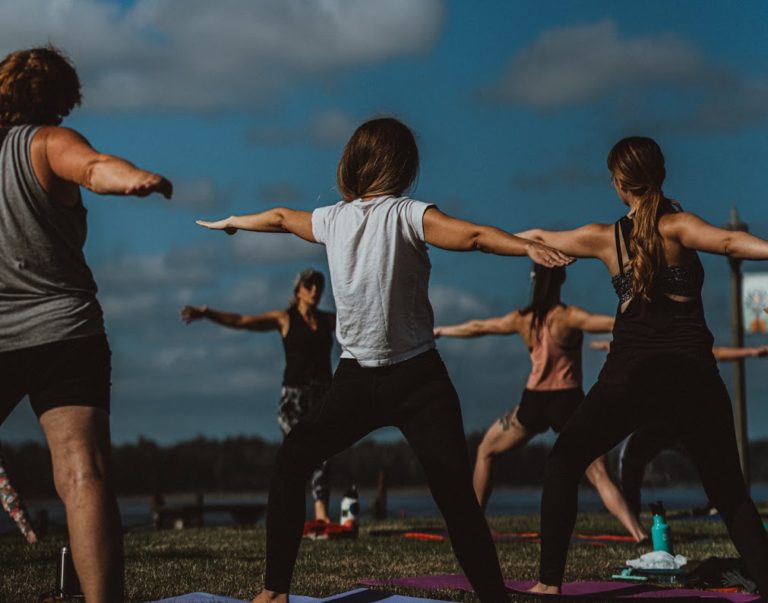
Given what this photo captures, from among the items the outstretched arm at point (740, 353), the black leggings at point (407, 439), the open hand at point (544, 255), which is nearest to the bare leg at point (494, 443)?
the outstretched arm at point (740, 353)

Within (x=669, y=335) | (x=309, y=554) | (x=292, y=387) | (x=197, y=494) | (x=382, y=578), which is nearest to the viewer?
(x=669, y=335)

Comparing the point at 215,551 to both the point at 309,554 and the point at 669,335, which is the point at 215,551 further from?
the point at 669,335

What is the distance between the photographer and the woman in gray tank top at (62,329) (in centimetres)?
388

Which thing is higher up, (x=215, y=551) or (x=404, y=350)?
(x=404, y=350)

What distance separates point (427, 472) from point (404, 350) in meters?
0.50

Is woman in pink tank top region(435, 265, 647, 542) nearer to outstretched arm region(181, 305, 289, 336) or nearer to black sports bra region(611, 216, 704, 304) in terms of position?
outstretched arm region(181, 305, 289, 336)

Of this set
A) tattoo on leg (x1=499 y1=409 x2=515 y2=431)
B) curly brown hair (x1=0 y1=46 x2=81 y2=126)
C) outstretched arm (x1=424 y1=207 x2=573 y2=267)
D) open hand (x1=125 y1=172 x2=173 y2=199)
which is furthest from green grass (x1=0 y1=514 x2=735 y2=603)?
open hand (x1=125 y1=172 x2=173 y2=199)

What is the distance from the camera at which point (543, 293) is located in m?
9.40

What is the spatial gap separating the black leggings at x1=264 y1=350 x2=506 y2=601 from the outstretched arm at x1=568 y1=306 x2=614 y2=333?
423 centimetres

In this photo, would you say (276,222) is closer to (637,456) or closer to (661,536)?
(661,536)

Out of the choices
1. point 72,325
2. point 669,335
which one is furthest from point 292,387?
point 72,325

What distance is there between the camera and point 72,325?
3.97 m

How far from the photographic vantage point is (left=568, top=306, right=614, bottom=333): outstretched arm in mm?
8914

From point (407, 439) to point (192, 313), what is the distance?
5.37 m
